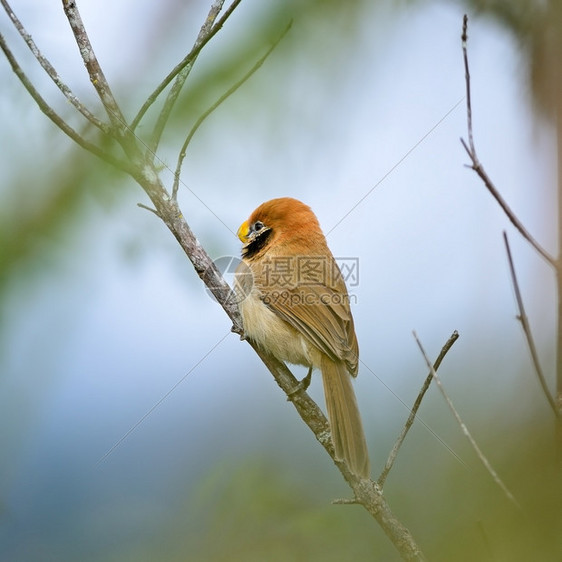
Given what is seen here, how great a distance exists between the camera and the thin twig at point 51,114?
2.75 m

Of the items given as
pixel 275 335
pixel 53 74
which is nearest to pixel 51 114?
pixel 53 74

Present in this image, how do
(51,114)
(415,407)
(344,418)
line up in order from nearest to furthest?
1. (415,407)
2. (51,114)
3. (344,418)

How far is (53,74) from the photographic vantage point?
117 inches

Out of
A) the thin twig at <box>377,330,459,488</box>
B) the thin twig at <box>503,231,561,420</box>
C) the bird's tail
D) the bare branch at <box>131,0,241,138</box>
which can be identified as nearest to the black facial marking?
the bird's tail

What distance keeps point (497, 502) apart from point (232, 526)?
1256 mm

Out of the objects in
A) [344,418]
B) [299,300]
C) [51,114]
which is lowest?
[344,418]

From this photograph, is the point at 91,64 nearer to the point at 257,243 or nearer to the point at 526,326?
the point at 257,243

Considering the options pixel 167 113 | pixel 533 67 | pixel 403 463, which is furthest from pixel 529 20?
pixel 403 463

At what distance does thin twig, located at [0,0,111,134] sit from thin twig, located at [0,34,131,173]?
0.11 m

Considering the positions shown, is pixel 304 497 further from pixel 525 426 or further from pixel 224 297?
pixel 525 426

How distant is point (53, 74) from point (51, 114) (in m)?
0.24

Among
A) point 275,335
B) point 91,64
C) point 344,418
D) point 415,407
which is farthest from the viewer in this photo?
point 275,335

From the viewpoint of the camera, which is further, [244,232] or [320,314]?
[244,232]

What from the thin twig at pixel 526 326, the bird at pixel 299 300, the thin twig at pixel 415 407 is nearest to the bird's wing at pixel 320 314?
the bird at pixel 299 300
